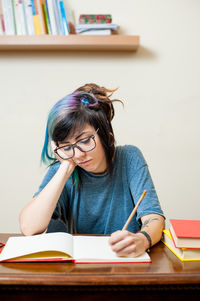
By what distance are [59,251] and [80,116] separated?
50cm

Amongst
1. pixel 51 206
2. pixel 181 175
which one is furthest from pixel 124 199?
pixel 181 175

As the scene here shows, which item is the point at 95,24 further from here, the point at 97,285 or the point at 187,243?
the point at 97,285

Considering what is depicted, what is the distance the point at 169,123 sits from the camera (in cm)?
214

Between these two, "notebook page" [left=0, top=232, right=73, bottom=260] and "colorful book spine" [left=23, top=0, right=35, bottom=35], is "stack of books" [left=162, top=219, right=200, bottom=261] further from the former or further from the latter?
"colorful book spine" [left=23, top=0, right=35, bottom=35]

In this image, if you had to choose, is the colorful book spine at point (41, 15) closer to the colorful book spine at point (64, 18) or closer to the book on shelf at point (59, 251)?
the colorful book spine at point (64, 18)

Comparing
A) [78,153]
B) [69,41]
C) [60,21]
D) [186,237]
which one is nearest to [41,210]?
[78,153]

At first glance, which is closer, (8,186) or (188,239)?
(188,239)

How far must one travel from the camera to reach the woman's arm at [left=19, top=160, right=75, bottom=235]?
42.9 inches

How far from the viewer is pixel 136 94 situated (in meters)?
2.13

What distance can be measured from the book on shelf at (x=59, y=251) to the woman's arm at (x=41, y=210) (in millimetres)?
145

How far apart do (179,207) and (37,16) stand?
156 cm

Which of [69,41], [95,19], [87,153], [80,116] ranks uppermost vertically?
[95,19]

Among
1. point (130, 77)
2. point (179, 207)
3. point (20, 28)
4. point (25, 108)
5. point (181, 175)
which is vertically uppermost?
point (20, 28)

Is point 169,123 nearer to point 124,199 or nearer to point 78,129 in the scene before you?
point 124,199
